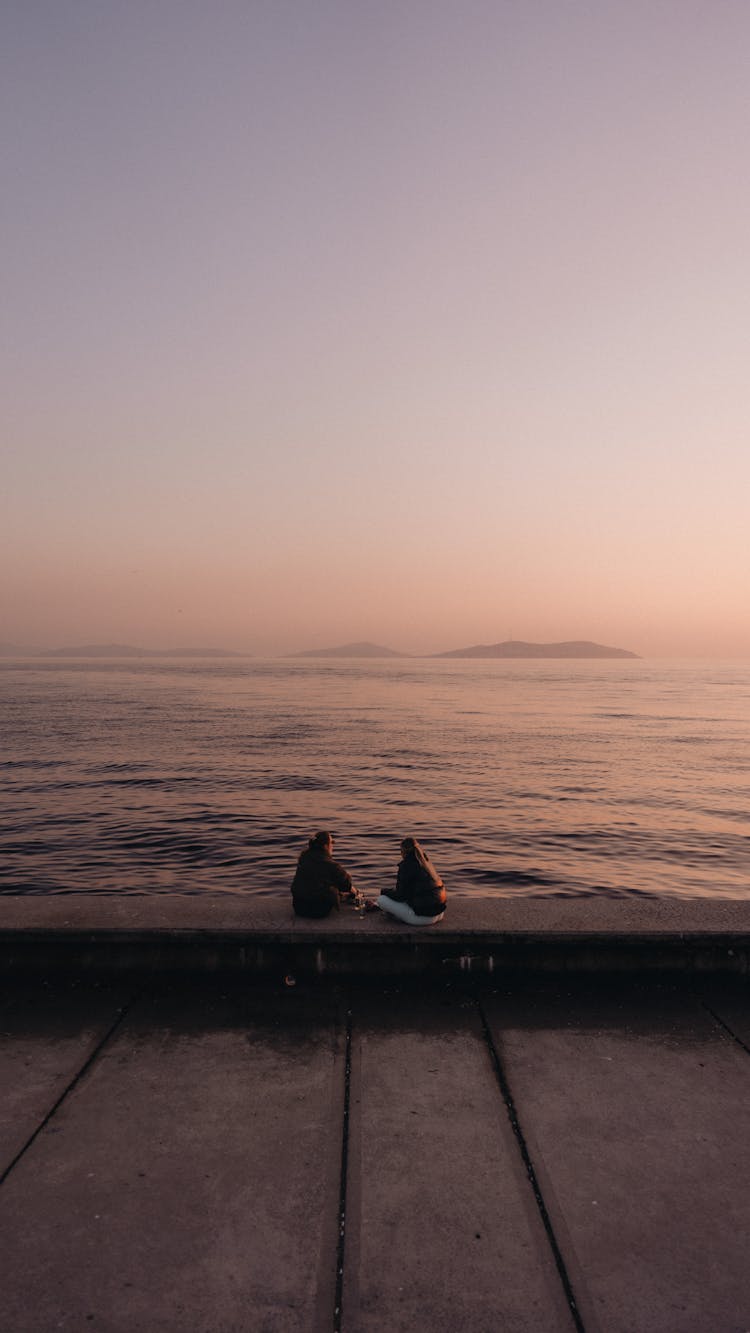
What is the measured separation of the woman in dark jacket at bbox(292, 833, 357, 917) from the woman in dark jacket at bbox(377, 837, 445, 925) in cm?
46

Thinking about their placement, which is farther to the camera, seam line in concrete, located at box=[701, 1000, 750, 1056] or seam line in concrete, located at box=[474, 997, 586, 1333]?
seam line in concrete, located at box=[701, 1000, 750, 1056]

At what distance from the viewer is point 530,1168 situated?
413 centimetres

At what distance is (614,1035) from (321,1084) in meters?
2.21

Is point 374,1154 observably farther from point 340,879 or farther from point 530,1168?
point 340,879

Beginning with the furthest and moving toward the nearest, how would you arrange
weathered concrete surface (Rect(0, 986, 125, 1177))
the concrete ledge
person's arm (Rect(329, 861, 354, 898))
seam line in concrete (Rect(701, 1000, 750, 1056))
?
person's arm (Rect(329, 861, 354, 898)) → the concrete ledge → seam line in concrete (Rect(701, 1000, 750, 1056)) → weathered concrete surface (Rect(0, 986, 125, 1177))

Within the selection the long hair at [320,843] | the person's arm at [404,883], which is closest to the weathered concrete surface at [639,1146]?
the person's arm at [404,883]

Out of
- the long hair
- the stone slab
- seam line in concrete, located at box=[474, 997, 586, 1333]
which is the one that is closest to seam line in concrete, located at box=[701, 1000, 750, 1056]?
the stone slab

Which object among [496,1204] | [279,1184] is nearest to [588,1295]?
[496,1204]

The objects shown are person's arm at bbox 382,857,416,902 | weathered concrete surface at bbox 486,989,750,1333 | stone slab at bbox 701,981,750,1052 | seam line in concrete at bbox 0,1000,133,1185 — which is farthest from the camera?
person's arm at bbox 382,857,416,902

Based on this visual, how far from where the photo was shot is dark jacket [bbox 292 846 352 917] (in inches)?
265

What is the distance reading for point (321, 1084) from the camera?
15.9 feet

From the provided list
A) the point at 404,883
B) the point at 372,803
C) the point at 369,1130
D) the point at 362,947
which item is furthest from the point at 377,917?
the point at 372,803

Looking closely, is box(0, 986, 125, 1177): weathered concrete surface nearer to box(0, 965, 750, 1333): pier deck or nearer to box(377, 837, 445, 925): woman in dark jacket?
box(0, 965, 750, 1333): pier deck

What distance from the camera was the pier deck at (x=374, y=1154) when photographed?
10.7 ft
